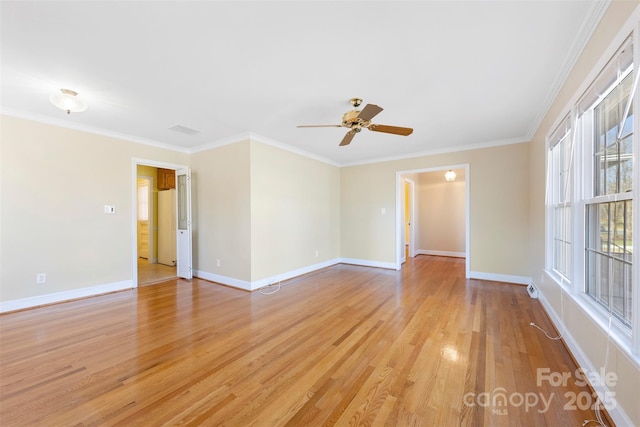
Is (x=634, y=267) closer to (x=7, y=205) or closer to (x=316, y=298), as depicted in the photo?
(x=316, y=298)

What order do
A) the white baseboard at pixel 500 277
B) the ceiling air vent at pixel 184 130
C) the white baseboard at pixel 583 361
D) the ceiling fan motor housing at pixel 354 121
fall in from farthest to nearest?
1. the white baseboard at pixel 500 277
2. the ceiling air vent at pixel 184 130
3. the ceiling fan motor housing at pixel 354 121
4. the white baseboard at pixel 583 361

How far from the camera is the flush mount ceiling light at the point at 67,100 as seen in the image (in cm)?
250

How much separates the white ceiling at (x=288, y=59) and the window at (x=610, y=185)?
0.44m

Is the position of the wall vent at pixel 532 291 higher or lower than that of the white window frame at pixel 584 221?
lower

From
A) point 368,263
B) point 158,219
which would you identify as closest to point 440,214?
point 368,263

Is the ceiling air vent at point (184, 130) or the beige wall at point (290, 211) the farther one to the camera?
the beige wall at point (290, 211)

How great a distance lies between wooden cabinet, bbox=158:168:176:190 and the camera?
6.21m

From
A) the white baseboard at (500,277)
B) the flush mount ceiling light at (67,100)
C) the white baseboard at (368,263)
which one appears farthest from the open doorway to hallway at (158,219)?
the white baseboard at (500,277)

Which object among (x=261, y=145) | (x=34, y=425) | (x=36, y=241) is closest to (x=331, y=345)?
(x=34, y=425)

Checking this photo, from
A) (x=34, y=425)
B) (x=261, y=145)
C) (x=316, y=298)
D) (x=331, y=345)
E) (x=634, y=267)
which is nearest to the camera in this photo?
(x=634, y=267)

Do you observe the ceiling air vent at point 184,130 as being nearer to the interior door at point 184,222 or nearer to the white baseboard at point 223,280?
the interior door at point 184,222

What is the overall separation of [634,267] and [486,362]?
4.05 feet

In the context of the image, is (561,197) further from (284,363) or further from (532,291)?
(284,363)

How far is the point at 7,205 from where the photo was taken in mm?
3107
